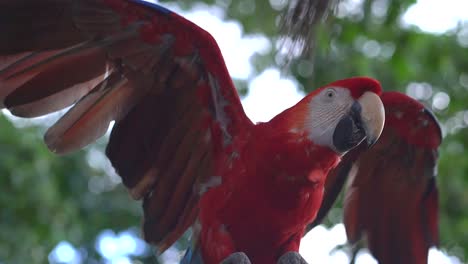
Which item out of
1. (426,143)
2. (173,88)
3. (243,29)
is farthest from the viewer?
→ (243,29)

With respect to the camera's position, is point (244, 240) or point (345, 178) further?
point (345, 178)

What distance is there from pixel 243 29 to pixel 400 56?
3.46ft

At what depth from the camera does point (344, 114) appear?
2.54 metres

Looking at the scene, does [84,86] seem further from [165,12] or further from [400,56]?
[400,56]

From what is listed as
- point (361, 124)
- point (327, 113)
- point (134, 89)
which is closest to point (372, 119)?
point (361, 124)

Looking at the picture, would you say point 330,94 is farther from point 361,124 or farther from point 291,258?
point 291,258

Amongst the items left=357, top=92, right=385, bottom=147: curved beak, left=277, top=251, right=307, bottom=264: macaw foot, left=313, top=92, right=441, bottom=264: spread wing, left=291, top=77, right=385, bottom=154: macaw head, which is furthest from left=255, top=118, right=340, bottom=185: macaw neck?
left=313, top=92, right=441, bottom=264: spread wing

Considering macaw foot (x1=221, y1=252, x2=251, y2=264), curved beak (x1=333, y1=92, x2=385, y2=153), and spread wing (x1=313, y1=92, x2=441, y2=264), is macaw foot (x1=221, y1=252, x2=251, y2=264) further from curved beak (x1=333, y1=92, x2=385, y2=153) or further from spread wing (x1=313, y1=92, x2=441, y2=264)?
spread wing (x1=313, y1=92, x2=441, y2=264)

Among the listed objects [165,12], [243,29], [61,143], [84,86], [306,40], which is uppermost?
[306,40]

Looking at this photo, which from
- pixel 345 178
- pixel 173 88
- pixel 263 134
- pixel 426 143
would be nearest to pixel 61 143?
pixel 173 88

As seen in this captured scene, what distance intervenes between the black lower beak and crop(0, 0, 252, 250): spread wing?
15.6 inches

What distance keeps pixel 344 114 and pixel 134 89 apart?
0.73 metres

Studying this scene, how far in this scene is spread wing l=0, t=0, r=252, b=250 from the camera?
2629 millimetres

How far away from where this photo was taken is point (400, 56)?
15.5 feet
